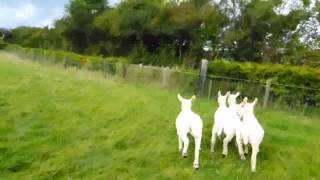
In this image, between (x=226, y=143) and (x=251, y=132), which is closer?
(x=251, y=132)

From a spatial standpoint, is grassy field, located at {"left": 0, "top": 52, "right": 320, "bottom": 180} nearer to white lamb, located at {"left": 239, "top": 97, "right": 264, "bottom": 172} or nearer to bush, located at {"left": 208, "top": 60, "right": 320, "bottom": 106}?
white lamb, located at {"left": 239, "top": 97, "right": 264, "bottom": 172}

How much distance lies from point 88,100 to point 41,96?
1.56 meters

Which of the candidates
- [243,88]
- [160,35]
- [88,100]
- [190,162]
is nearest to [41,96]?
[88,100]

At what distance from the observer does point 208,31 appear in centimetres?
3684

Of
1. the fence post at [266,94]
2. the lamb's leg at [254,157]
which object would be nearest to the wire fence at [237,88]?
A: the fence post at [266,94]

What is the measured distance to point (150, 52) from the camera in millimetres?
40969

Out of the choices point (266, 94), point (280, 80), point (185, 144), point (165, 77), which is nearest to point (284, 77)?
point (280, 80)

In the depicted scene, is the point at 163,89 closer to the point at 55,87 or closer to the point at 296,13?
the point at 55,87

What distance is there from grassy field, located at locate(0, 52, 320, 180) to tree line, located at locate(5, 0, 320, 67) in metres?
12.4

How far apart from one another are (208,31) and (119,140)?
26.0m

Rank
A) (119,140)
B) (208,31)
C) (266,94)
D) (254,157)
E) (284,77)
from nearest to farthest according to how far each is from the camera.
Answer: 1. (254,157)
2. (119,140)
3. (266,94)
4. (284,77)
5. (208,31)

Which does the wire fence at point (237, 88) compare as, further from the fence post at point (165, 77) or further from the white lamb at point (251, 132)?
the white lamb at point (251, 132)

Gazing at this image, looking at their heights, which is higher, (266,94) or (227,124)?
(227,124)

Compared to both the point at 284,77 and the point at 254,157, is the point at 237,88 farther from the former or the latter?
the point at 254,157
